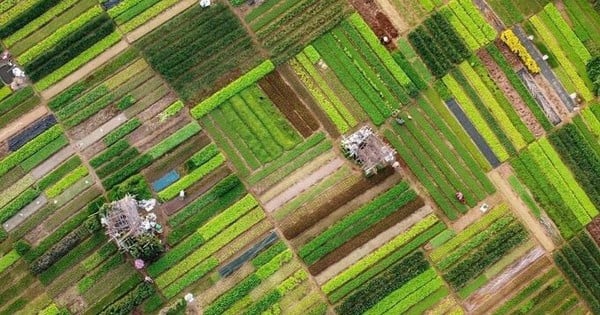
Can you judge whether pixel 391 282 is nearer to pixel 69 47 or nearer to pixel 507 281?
pixel 507 281

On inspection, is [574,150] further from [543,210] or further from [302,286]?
[302,286]

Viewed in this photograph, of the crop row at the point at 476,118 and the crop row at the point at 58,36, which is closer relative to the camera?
the crop row at the point at 58,36

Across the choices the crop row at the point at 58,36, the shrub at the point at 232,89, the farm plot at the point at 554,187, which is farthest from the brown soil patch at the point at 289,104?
the farm plot at the point at 554,187

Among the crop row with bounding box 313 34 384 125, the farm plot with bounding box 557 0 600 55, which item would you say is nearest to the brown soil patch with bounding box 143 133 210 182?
the crop row with bounding box 313 34 384 125

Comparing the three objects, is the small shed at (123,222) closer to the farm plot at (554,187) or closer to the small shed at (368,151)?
the small shed at (368,151)

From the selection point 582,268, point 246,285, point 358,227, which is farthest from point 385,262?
point 582,268
